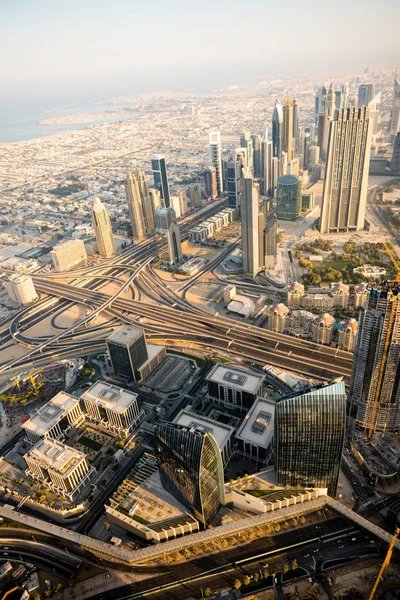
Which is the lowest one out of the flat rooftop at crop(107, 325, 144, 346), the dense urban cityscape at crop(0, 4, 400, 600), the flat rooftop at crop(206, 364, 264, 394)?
the dense urban cityscape at crop(0, 4, 400, 600)

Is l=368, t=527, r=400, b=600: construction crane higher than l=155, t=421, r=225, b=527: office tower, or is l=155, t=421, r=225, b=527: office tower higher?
l=155, t=421, r=225, b=527: office tower

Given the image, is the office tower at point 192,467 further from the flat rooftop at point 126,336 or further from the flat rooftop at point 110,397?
the flat rooftop at point 126,336

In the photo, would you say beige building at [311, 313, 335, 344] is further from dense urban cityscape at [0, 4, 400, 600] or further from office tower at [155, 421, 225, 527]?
office tower at [155, 421, 225, 527]

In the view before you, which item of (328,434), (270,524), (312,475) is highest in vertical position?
(328,434)

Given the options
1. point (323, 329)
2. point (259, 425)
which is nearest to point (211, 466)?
point (259, 425)

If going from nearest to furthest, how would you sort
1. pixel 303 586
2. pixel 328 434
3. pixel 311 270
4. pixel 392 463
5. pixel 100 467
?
pixel 303 586
pixel 328 434
pixel 392 463
pixel 100 467
pixel 311 270

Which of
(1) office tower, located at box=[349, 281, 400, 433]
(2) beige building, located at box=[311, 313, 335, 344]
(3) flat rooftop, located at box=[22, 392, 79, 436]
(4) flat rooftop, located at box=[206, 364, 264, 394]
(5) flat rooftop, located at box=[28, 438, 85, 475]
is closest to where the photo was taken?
(1) office tower, located at box=[349, 281, 400, 433]

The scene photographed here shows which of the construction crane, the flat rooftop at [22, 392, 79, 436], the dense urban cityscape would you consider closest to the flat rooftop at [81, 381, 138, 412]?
the dense urban cityscape

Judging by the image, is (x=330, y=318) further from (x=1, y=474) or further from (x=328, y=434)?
(x=1, y=474)

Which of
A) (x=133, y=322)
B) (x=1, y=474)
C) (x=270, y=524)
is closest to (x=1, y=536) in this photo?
(x=1, y=474)
